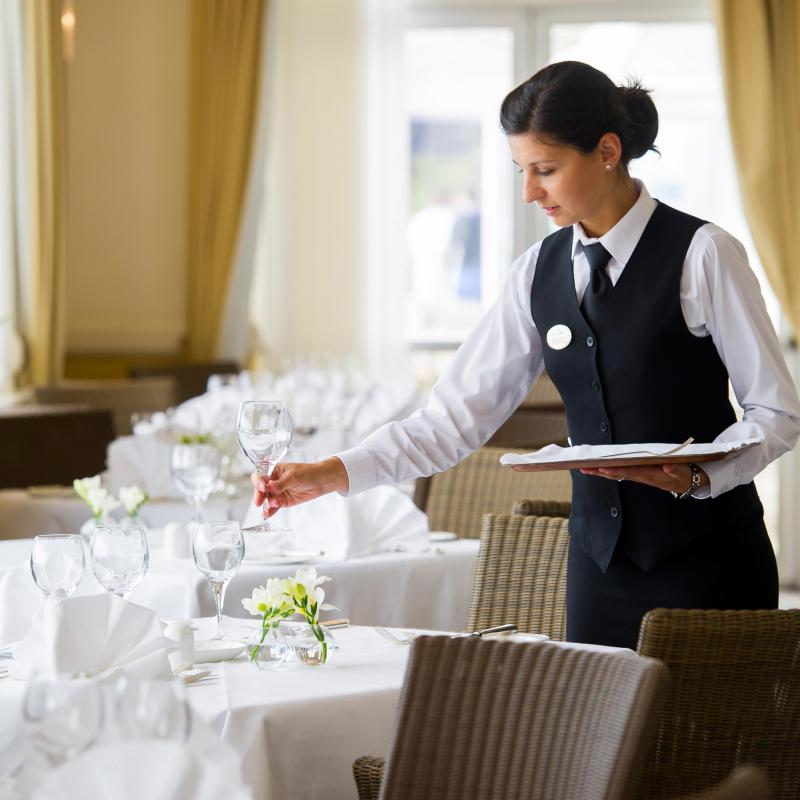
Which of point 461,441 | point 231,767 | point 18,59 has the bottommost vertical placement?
point 231,767

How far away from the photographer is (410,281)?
23.9 ft

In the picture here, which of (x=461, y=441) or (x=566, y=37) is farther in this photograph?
(x=566, y=37)

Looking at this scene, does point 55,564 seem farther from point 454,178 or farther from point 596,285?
point 454,178

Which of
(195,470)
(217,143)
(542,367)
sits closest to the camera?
(542,367)

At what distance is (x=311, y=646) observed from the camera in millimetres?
2010

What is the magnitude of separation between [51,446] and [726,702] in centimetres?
308

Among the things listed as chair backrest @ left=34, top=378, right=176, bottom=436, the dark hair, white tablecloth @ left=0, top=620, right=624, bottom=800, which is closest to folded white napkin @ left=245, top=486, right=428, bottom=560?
white tablecloth @ left=0, top=620, right=624, bottom=800

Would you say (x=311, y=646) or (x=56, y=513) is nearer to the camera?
(x=311, y=646)

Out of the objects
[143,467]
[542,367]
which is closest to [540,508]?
[542,367]

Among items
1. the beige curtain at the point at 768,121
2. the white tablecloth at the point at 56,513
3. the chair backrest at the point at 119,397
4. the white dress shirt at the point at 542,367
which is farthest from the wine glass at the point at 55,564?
the beige curtain at the point at 768,121

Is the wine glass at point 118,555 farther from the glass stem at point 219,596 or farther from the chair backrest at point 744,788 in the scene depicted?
the chair backrest at point 744,788

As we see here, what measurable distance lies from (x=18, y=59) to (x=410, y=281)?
7.84 feet

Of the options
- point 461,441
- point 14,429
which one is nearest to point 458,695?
point 461,441

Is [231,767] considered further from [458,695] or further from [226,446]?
[226,446]
